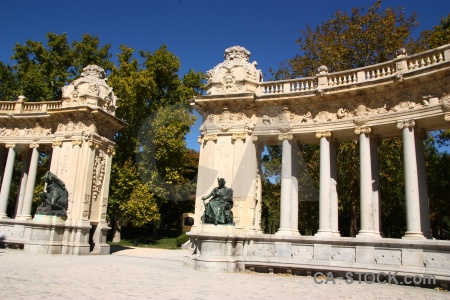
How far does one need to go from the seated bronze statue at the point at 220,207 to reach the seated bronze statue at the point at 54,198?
32.8ft

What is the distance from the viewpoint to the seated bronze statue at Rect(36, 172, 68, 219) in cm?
2239

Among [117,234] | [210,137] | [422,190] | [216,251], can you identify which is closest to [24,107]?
[117,234]

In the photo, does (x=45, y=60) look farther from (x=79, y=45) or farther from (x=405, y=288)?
(x=405, y=288)

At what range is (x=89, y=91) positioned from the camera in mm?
25078

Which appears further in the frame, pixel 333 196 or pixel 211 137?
pixel 211 137

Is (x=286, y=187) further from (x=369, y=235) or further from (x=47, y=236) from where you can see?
(x=47, y=236)

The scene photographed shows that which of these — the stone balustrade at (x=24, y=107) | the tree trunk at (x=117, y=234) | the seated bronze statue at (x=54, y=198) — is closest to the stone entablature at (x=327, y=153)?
the seated bronze statue at (x=54, y=198)

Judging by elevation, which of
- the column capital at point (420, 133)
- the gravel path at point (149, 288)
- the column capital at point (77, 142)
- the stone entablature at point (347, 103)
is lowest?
the gravel path at point (149, 288)

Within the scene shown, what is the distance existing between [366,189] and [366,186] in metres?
0.14

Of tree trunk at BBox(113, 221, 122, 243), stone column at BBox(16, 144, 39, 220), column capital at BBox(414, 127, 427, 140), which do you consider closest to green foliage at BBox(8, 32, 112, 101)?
stone column at BBox(16, 144, 39, 220)

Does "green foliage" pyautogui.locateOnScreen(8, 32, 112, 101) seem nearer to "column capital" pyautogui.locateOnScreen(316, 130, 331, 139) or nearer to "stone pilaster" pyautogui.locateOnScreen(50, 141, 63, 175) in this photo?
"stone pilaster" pyautogui.locateOnScreen(50, 141, 63, 175)

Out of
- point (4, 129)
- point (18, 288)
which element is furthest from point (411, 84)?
point (4, 129)

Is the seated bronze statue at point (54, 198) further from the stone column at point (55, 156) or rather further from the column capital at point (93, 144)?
the column capital at point (93, 144)

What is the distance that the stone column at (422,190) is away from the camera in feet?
56.0
